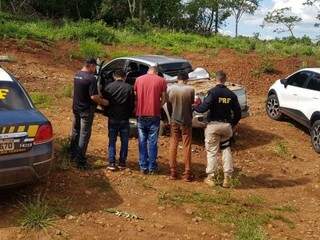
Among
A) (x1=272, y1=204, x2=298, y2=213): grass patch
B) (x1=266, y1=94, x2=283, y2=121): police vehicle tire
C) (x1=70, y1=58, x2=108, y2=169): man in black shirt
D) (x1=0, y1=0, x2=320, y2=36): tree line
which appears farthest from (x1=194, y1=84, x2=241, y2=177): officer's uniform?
(x1=0, y1=0, x2=320, y2=36): tree line

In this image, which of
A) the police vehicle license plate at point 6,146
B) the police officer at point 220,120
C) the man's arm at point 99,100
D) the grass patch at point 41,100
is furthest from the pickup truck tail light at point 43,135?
the grass patch at point 41,100

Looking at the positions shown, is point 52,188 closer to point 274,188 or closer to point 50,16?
point 274,188

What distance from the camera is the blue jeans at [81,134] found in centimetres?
805

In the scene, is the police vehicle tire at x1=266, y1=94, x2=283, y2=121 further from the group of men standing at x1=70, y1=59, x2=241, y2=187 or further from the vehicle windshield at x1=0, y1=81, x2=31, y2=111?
the vehicle windshield at x1=0, y1=81, x2=31, y2=111

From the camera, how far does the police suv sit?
6027mm

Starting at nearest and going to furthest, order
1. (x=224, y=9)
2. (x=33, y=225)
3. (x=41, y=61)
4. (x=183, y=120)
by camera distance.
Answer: (x=33, y=225) → (x=183, y=120) → (x=41, y=61) → (x=224, y=9)

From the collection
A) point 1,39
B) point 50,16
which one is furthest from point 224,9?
point 1,39

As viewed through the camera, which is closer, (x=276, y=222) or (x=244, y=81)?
(x=276, y=222)

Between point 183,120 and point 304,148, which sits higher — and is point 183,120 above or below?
above

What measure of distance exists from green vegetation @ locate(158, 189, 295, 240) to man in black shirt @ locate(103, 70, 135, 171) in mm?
1238

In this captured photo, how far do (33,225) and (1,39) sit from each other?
16208 millimetres

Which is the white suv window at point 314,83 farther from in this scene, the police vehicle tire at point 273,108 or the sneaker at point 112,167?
the sneaker at point 112,167

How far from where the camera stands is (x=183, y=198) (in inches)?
297

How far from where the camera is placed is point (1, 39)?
20969 millimetres
